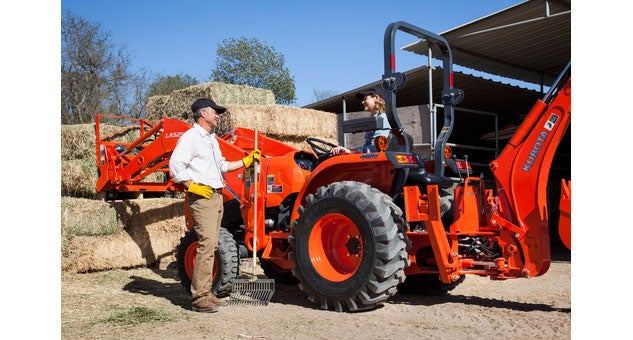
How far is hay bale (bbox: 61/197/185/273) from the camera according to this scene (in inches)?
304

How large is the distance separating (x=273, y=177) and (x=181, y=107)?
448 centimetres

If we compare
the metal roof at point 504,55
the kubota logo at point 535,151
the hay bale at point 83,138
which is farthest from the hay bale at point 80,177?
the kubota logo at point 535,151

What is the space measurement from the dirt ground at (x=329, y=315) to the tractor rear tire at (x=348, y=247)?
19 centimetres

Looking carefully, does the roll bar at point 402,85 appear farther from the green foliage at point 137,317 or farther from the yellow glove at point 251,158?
the green foliage at point 137,317

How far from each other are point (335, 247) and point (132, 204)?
3.79m

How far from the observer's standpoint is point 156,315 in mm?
5203

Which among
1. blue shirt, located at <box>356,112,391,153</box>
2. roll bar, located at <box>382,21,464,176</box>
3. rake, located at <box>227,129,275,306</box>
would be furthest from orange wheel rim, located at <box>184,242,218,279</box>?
roll bar, located at <box>382,21,464,176</box>

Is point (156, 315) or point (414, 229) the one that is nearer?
point (156, 315)

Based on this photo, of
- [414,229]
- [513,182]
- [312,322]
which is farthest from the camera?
[414,229]

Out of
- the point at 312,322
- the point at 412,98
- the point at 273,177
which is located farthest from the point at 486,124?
the point at 312,322

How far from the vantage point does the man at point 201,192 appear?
18.3 feet

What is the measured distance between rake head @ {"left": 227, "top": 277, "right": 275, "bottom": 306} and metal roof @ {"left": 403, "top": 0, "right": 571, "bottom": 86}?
629 centimetres

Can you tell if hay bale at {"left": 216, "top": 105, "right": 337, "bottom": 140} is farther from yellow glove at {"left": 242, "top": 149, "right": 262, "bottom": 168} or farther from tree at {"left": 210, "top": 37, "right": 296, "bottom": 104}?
tree at {"left": 210, "top": 37, "right": 296, "bottom": 104}

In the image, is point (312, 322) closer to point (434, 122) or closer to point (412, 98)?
point (434, 122)
